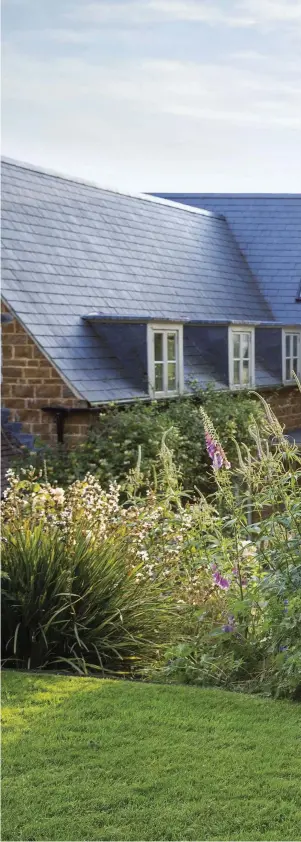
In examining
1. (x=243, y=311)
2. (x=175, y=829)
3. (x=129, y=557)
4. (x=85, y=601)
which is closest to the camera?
(x=175, y=829)

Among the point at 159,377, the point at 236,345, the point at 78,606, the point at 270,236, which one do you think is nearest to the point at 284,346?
the point at 236,345

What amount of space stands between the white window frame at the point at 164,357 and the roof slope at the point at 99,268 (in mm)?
419

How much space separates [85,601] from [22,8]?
4077 mm

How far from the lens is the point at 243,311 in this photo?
2198 centimetres

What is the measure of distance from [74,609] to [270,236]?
18966mm

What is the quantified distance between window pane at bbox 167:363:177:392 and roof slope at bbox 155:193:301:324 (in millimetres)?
6724

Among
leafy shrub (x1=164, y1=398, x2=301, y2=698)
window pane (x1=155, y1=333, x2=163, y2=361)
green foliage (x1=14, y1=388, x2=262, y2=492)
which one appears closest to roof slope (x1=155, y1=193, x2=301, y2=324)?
window pane (x1=155, y1=333, x2=163, y2=361)

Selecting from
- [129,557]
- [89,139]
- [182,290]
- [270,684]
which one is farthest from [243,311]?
[270,684]

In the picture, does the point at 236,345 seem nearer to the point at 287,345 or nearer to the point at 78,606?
the point at 287,345

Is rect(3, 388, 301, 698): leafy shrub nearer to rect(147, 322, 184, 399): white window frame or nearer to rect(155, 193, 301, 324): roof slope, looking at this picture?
rect(147, 322, 184, 399): white window frame

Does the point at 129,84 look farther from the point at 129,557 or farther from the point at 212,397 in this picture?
the point at 212,397

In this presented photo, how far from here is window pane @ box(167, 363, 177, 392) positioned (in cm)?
1659

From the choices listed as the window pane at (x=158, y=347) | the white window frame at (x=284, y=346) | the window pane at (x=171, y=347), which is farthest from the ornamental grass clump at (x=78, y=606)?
the white window frame at (x=284, y=346)

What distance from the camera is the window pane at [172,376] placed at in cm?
1659
